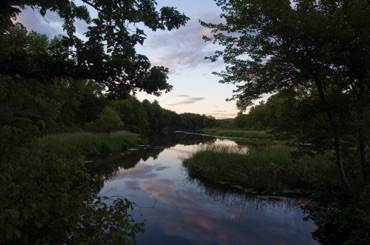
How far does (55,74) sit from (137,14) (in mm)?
2273

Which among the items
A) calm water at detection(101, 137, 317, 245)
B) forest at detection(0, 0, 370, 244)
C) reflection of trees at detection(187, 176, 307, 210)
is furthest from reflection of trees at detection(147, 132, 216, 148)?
forest at detection(0, 0, 370, 244)

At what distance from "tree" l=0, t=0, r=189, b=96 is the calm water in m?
3.37

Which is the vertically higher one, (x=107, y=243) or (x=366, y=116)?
(x=366, y=116)

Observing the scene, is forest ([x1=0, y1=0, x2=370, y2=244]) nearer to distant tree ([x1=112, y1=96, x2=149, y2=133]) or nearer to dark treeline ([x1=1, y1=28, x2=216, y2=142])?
dark treeline ([x1=1, y1=28, x2=216, y2=142])

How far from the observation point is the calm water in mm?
8250

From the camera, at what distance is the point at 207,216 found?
32.8ft

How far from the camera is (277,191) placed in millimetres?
12547

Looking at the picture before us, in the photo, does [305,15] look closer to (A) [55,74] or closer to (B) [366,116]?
(B) [366,116]

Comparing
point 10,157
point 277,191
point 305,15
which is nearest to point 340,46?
point 305,15

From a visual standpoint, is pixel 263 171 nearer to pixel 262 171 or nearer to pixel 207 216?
pixel 262 171

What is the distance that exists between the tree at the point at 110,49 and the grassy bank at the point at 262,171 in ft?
32.3

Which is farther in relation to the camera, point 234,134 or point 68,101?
point 234,134

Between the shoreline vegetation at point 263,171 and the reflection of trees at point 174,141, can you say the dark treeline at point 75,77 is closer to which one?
the shoreline vegetation at point 263,171

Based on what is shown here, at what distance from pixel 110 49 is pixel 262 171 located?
12.1 meters
